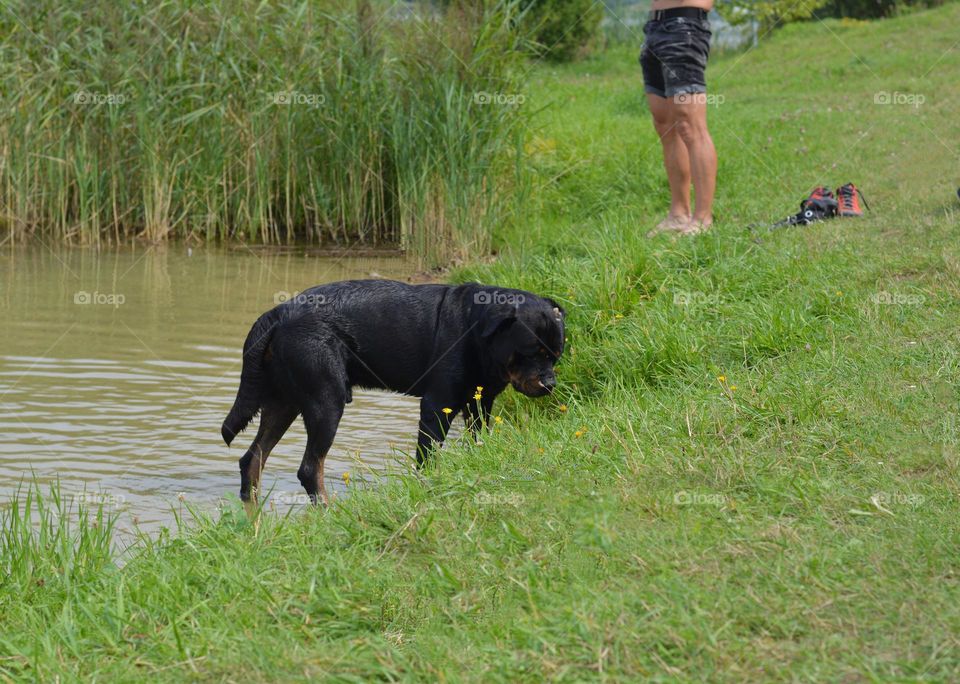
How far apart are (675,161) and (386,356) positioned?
13.8 feet

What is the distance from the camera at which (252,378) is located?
5727mm

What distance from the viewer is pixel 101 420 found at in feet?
22.7

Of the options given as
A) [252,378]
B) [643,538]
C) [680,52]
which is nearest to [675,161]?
[680,52]

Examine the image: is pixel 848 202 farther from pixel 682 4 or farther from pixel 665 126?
pixel 682 4

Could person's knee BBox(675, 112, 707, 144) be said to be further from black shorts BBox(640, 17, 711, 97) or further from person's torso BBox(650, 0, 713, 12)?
person's torso BBox(650, 0, 713, 12)

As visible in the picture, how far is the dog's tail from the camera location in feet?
18.7

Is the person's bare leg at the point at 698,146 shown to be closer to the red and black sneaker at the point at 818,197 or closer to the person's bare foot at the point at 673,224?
the person's bare foot at the point at 673,224

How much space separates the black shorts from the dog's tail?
4.32 metres

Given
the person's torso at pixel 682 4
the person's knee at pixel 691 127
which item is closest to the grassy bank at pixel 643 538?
the person's knee at pixel 691 127

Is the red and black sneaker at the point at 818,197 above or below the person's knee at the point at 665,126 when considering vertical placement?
below

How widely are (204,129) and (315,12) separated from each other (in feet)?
5.53

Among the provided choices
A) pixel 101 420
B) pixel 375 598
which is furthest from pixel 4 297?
pixel 375 598

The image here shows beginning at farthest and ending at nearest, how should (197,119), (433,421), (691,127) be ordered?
1. (197,119)
2. (691,127)
3. (433,421)

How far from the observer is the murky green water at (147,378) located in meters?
5.99
